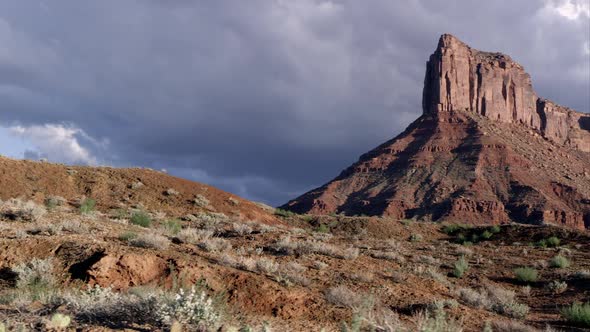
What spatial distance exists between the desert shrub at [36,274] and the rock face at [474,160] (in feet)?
269

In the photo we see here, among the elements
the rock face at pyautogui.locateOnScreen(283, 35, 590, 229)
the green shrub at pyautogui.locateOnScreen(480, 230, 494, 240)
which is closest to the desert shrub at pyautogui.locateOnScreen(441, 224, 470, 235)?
the green shrub at pyautogui.locateOnScreen(480, 230, 494, 240)

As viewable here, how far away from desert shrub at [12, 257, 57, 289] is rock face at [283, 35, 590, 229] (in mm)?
Result: 82059

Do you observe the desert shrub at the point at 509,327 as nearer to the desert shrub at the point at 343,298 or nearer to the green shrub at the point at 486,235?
the desert shrub at the point at 343,298

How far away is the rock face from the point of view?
3519 inches

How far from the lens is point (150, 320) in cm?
567

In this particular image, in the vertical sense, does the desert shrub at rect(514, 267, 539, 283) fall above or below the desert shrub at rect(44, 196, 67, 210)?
below

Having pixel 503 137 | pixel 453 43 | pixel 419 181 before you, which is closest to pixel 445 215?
pixel 419 181

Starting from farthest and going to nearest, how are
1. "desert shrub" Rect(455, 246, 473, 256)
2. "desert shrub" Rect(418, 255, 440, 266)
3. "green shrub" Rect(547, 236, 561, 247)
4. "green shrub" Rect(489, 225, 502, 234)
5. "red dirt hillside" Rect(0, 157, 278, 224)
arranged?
"green shrub" Rect(489, 225, 502, 234), "red dirt hillside" Rect(0, 157, 278, 224), "green shrub" Rect(547, 236, 561, 247), "desert shrub" Rect(455, 246, 473, 256), "desert shrub" Rect(418, 255, 440, 266)

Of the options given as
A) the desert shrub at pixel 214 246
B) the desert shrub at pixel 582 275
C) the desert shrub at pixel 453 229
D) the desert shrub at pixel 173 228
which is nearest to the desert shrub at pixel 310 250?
the desert shrub at pixel 214 246

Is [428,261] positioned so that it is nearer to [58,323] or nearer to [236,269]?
[236,269]

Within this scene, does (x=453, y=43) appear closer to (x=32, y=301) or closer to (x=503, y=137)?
(x=503, y=137)

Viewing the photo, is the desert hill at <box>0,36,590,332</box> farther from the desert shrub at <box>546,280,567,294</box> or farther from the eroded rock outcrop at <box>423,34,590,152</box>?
the eroded rock outcrop at <box>423,34,590,152</box>

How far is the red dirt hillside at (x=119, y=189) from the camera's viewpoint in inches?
1069

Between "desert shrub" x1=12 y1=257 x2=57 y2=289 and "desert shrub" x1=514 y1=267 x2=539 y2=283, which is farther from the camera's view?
"desert shrub" x1=514 y1=267 x2=539 y2=283
